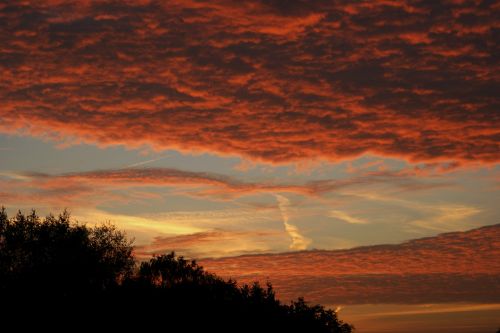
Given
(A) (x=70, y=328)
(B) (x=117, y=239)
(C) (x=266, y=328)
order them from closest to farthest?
1. (A) (x=70, y=328)
2. (C) (x=266, y=328)
3. (B) (x=117, y=239)

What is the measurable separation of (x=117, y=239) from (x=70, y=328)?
19.6 metres

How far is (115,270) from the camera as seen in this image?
5859 cm

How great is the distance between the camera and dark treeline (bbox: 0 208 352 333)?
42.3 m

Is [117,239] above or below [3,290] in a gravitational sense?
above

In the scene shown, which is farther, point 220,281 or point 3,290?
point 220,281

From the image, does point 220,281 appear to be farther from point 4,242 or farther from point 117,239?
point 4,242

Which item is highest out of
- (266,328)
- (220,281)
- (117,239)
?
(117,239)

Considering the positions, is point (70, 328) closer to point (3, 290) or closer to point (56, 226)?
point (3, 290)

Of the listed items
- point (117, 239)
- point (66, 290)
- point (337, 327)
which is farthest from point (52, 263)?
point (337, 327)

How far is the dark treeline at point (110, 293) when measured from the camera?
4231 centimetres

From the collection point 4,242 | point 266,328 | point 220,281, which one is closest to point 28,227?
point 4,242

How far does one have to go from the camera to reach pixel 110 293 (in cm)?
4434

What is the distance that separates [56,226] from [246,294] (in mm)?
16413

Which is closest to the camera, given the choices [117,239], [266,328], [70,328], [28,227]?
[70,328]
